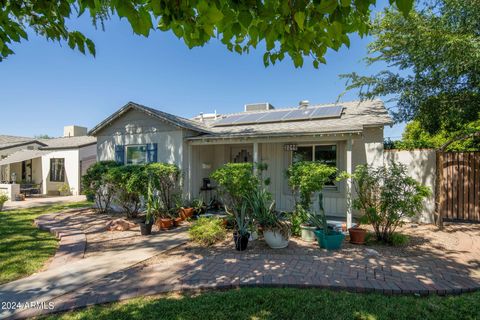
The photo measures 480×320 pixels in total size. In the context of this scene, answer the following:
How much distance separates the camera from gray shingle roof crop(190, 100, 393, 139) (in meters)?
8.68

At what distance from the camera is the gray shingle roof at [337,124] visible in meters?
8.68

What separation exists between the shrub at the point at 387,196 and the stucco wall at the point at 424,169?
2.85m

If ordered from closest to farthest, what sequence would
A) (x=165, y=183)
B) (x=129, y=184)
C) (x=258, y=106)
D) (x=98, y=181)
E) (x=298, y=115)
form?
(x=129, y=184), (x=165, y=183), (x=98, y=181), (x=298, y=115), (x=258, y=106)

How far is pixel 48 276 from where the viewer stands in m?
4.87

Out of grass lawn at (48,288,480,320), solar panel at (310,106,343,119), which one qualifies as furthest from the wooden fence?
grass lawn at (48,288,480,320)

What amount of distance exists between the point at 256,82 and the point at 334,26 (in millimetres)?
14630

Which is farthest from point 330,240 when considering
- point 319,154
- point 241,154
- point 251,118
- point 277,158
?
point 251,118

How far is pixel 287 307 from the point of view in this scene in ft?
11.9

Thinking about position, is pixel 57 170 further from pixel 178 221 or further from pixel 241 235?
pixel 241 235

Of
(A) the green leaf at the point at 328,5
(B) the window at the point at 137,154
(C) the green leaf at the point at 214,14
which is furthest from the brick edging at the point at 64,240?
(A) the green leaf at the point at 328,5

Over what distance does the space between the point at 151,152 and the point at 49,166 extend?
46.4 ft

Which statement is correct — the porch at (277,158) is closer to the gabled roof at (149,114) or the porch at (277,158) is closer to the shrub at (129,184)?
the gabled roof at (149,114)

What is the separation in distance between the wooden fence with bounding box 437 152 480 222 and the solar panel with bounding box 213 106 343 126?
4.28 metres

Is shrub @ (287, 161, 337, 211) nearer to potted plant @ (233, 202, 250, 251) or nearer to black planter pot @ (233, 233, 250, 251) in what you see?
potted plant @ (233, 202, 250, 251)
